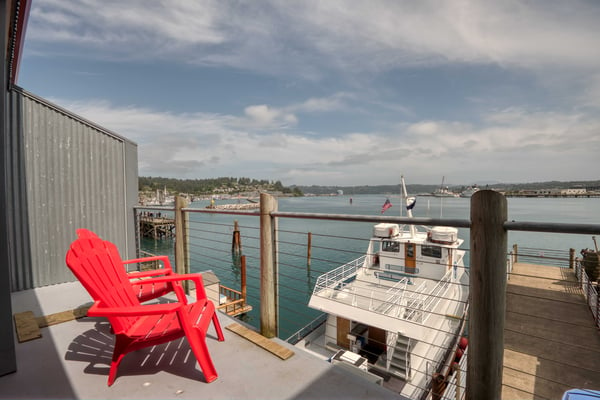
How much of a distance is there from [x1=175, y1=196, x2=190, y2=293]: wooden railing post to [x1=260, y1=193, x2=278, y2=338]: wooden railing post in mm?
1331

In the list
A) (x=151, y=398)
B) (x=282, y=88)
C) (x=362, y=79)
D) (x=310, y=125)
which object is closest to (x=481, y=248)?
(x=151, y=398)

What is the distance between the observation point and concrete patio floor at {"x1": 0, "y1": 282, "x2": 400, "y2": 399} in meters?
1.59

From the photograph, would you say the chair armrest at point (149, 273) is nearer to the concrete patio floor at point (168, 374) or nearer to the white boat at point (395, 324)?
the concrete patio floor at point (168, 374)

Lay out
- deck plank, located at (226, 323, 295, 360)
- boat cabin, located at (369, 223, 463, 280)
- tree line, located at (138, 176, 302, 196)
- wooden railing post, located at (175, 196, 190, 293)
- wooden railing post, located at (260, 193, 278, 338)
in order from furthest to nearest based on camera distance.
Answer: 1. tree line, located at (138, 176, 302, 196)
2. boat cabin, located at (369, 223, 463, 280)
3. wooden railing post, located at (175, 196, 190, 293)
4. wooden railing post, located at (260, 193, 278, 338)
5. deck plank, located at (226, 323, 295, 360)

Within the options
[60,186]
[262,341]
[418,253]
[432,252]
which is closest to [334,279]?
[418,253]

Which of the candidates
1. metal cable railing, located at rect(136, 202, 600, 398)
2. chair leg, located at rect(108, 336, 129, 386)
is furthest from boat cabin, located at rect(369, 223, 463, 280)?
chair leg, located at rect(108, 336, 129, 386)

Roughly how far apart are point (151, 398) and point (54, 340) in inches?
50.9

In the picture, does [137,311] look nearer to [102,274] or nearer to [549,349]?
[102,274]

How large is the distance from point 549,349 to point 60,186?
933cm

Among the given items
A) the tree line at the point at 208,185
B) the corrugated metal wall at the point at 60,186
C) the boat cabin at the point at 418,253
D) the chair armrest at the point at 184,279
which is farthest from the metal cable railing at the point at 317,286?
the tree line at the point at 208,185

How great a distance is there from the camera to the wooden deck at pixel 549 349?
15.3 feet

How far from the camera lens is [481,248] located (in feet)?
4.20

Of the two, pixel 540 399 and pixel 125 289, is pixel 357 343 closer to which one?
pixel 540 399

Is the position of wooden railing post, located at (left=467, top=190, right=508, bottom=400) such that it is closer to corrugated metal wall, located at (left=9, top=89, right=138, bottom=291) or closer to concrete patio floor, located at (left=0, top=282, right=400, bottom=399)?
concrete patio floor, located at (left=0, top=282, right=400, bottom=399)
